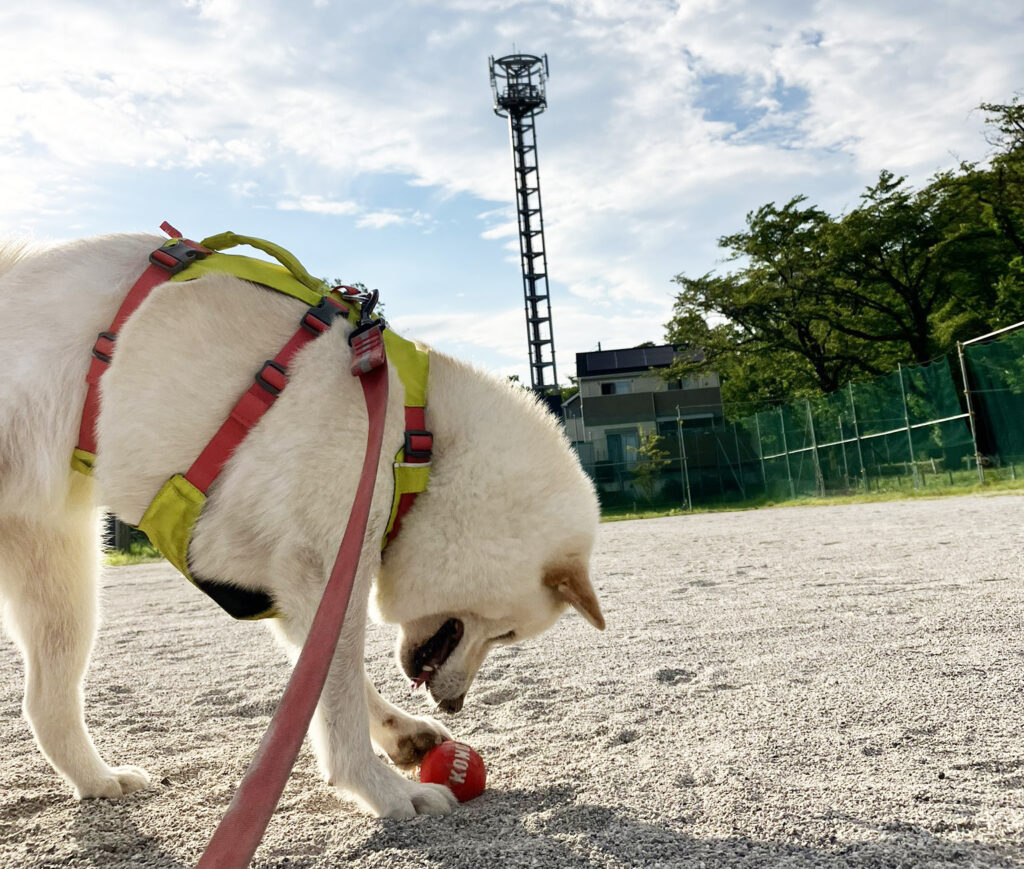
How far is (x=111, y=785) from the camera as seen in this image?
254 cm

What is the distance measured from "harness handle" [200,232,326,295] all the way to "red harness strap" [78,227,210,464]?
13 centimetres

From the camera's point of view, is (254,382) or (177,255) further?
(177,255)

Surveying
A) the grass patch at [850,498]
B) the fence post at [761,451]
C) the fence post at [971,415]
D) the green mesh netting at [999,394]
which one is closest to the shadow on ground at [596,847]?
the grass patch at [850,498]

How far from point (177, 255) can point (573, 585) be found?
5.03 feet

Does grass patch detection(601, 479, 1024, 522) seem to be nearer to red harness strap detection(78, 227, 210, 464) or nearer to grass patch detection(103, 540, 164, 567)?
grass patch detection(103, 540, 164, 567)

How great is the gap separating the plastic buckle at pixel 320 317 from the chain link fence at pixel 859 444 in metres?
17.3

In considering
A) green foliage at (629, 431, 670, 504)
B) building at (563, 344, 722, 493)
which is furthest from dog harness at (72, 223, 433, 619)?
building at (563, 344, 722, 493)

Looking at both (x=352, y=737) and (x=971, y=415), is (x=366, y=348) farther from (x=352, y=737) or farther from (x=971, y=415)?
(x=971, y=415)

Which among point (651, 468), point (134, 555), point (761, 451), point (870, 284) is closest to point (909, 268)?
point (870, 284)

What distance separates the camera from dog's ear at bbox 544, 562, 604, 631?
269 centimetres

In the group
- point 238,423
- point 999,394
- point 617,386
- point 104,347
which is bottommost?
point 238,423

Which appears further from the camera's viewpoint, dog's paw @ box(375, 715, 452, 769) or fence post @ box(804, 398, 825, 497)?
fence post @ box(804, 398, 825, 497)

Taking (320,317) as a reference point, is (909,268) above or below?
above

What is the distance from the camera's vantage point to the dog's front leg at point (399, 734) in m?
2.65
